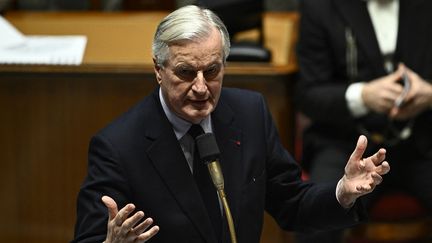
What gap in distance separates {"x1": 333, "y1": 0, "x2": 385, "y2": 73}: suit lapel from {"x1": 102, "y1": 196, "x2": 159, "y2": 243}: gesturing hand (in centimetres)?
94

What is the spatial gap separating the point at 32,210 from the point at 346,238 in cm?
70

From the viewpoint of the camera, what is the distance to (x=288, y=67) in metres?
1.87

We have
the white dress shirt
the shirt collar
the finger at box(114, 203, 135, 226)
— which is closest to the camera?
the finger at box(114, 203, 135, 226)

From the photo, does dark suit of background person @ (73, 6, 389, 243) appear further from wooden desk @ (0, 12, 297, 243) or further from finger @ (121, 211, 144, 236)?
wooden desk @ (0, 12, 297, 243)

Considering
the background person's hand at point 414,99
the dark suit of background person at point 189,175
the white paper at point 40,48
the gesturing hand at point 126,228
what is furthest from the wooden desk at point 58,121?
the gesturing hand at point 126,228

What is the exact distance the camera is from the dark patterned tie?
1.17 metres

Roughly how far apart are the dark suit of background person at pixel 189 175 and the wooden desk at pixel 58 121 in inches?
24.4

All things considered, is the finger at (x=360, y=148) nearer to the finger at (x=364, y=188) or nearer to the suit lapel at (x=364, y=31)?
the finger at (x=364, y=188)

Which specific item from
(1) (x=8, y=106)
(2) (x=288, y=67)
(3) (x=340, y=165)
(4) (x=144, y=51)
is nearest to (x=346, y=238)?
(3) (x=340, y=165)

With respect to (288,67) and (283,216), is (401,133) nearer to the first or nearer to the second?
(288,67)

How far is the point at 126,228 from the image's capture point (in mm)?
980

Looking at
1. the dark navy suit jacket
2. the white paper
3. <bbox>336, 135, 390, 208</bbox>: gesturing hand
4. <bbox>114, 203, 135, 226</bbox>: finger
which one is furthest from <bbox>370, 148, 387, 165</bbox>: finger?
the white paper

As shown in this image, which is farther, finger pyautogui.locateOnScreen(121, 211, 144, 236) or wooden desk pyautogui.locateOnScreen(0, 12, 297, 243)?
wooden desk pyautogui.locateOnScreen(0, 12, 297, 243)

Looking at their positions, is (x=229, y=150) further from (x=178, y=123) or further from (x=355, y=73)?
(x=355, y=73)
